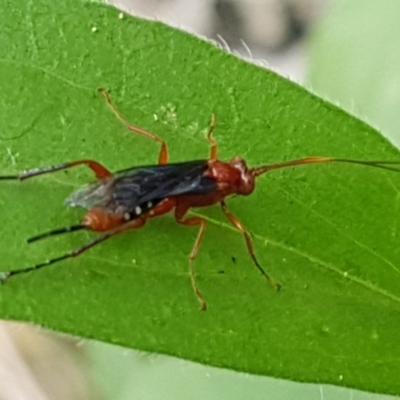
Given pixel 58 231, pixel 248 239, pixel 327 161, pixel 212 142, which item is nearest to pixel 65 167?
pixel 58 231

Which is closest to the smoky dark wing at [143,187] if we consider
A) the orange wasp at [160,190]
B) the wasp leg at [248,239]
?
the orange wasp at [160,190]

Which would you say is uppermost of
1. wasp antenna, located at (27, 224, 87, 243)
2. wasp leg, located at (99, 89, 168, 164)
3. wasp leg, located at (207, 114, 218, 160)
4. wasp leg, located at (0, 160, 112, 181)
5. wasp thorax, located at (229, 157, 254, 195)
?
wasp leg, located at (207, 114, 218, 160)

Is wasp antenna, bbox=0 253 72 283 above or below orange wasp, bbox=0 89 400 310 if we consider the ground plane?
below

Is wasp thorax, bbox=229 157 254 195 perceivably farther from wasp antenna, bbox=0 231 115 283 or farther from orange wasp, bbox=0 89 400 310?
wasp antenna, bbox=0 231 115 283

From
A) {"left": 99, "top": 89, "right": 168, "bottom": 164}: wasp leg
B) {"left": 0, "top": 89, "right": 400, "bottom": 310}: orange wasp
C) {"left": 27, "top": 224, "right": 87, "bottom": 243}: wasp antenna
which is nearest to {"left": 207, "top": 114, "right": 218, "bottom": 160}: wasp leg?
{"left": 0, "top": 89, "right": 400, "bottom": 310}: orange wasp

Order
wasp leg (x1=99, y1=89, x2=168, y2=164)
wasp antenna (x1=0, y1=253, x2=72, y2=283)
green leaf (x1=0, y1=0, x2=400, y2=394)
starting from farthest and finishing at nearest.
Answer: wasp leg (x1=99, y1=89, x2=168, y2=164) < green leaf (x1=0, y1=0, x2=400, y2=394) < wasp antenna (x1=0, y1=253, x2=72, y2=283)

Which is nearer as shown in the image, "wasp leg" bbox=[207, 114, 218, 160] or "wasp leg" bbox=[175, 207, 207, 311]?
"wasp leg" bbox=[175, 207, 207, 311]

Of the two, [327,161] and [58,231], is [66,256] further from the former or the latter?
[327,161]

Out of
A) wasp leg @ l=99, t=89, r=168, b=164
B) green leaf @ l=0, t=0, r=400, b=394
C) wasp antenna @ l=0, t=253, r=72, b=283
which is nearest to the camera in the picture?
wasp antenna @ l=0, t=253, r=72, b=283
